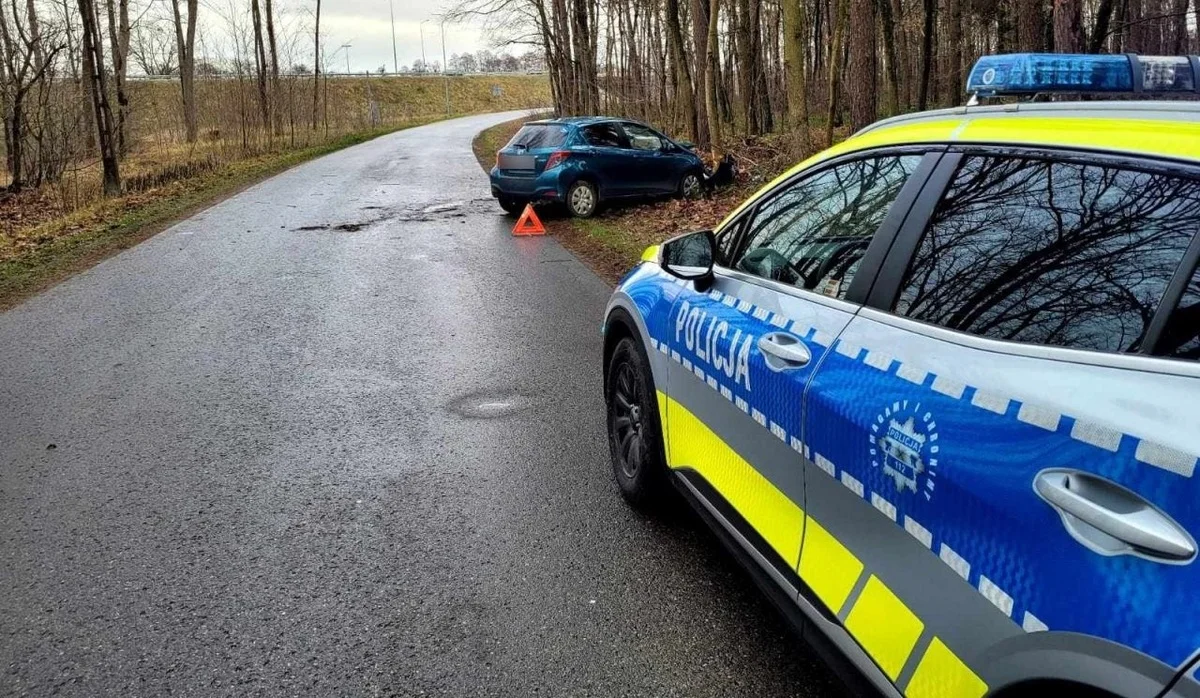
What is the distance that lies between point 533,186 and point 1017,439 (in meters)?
13.0

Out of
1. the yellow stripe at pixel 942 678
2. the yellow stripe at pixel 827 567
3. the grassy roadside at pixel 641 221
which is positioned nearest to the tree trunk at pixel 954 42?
the grassy roadside at pixel 641 221

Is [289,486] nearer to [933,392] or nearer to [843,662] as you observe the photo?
[843,662]

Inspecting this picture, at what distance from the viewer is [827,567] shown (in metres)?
2.25

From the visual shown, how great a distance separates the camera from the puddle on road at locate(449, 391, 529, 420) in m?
5.31

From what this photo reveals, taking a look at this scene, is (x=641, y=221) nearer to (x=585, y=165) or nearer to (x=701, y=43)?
(x=585, y=165)

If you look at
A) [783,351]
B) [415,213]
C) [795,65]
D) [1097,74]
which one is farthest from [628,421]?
[415,213]

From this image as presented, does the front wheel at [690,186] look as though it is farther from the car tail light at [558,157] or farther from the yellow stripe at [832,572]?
the yellow stripe at [832,572]

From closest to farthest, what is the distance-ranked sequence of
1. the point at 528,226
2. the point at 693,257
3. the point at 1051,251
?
the point at 1051,251 → the point at 693,257 → the point at 528,226

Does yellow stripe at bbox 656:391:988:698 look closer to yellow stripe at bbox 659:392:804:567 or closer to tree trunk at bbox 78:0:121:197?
yellow stripe at bbox 659:392:804:567

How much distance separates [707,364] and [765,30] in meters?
33.0

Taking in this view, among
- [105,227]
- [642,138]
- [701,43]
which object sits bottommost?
[105,227]

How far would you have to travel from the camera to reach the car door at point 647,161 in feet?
48.2

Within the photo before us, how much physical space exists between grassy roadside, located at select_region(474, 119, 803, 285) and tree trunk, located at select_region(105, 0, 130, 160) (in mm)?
14506

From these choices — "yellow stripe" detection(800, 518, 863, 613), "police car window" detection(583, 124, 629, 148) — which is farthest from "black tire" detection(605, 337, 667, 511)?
"police car window" detection(583, 124, 629, 148)
